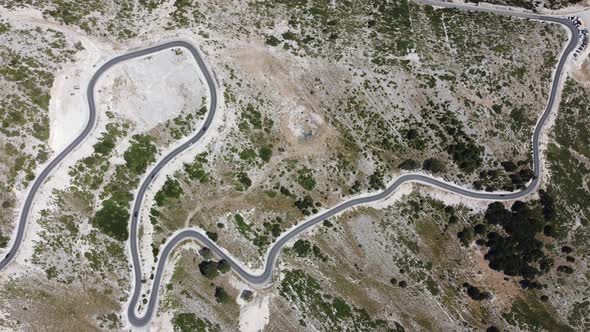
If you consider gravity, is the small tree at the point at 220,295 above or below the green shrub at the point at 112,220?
below

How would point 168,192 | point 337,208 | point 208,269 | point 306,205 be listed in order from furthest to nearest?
point 337,208
point 306,205
point 168,192
point 208,269

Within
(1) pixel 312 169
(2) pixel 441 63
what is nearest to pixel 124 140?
(1) pixel 312 169

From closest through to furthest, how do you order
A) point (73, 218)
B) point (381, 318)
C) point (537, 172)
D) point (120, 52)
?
1. point (73, 218)
2. point (120, 52)
3. point (381, 318)
4. point (537, 172)

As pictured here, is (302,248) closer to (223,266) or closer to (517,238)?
(223,266)

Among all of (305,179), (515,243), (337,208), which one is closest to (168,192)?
(305,179)

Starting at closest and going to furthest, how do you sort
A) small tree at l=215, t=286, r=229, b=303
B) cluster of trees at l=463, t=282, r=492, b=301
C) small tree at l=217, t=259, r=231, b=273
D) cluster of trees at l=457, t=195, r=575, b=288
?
1. small tree at l=215, t=286, r=229, b=303
2. small tree at l=217, t=259, r=231, b=273
3. cluster of trees at l=463, t=282, r=492, b=301
4. cluster of trees at l=457, t=195, r=575, b=288

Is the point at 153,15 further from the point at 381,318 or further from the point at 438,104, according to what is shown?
the point at 381,318

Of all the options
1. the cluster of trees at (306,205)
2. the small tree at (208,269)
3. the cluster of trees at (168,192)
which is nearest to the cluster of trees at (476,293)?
the cluster of trees at (306,205)

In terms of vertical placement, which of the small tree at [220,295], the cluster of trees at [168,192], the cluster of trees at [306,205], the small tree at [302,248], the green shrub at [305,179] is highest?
the green shrub at [305,179]

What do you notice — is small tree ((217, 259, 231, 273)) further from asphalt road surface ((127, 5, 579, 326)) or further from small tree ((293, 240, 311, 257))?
small tree ((293, 240, 311, 257))

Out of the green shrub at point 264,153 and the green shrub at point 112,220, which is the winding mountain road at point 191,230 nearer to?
the green shrub at point 112,220

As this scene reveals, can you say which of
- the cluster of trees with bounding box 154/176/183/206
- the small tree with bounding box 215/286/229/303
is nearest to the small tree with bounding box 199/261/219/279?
the small tree with bounding box 215/286/229/303
